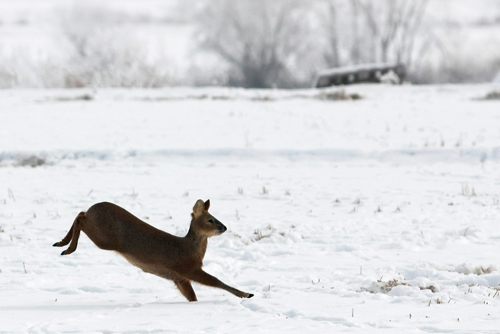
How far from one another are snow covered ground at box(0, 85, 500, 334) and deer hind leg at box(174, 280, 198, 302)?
0.12m

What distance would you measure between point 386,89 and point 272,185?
39.7ft

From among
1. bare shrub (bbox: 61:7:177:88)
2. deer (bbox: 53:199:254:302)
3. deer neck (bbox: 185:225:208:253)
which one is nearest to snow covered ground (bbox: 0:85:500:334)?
deer (bbox: 53:199:254:302)

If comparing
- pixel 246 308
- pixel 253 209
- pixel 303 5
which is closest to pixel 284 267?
→ pixel 246 308

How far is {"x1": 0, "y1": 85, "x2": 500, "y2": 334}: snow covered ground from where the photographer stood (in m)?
4.88

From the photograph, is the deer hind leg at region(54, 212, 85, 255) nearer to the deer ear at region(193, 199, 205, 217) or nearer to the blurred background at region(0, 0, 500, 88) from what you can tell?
the deer ear at region(193, 199, 205, 217)

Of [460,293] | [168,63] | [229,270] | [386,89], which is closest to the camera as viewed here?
[460,293]

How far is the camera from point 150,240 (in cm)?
478

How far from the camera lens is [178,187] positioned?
10.2m

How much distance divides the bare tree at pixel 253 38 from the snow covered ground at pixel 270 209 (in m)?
21.5

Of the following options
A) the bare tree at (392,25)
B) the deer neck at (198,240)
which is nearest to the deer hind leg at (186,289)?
the deer neck at (198,240)

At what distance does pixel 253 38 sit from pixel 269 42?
3.24 feet

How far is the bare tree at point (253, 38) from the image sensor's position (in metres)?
40.0

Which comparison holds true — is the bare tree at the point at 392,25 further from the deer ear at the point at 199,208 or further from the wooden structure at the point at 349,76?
the deer ear at the point at 199,208

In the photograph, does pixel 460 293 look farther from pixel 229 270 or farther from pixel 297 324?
pixel 229 270
